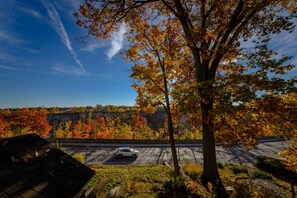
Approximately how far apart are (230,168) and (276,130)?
11.0m

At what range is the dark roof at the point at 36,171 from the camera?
161 inches

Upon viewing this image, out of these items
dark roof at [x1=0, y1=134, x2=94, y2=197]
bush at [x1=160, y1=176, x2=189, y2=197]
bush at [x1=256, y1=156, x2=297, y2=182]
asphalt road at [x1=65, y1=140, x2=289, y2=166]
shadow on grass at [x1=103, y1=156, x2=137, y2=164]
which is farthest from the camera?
asphalt road at [x1=65, y1=140, x2=289, y2=166]

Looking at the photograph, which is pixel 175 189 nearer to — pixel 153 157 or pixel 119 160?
pixel 119 160

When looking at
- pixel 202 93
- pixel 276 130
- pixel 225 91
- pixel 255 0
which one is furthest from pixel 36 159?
pixel 255 0

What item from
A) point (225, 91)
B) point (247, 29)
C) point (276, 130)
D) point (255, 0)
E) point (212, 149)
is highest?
point (255, 0)

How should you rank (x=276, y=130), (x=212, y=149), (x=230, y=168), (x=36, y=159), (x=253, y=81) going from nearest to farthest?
(x=36, y=159), (x=253, y=81), (x=276, y=130), (x=212, y=149), (x=230, y=168)

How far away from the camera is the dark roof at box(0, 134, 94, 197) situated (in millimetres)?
4090

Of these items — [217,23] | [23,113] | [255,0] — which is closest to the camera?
[255,0]

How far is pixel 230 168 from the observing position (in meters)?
16.4

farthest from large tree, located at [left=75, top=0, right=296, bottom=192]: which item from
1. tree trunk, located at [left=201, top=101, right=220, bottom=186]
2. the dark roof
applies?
the dark roof

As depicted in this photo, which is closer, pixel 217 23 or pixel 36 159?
pixel 36 159

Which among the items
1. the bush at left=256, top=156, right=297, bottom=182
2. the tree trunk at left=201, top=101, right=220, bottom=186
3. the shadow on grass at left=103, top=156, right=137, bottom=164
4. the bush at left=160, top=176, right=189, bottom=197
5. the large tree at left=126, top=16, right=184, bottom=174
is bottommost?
the shadow on grass at left=103, top=156, right=137, bottom=164

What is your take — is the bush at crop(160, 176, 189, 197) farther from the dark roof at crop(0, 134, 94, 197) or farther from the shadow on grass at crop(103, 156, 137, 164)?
the shadow on grass at crop(103, 156, 137, 164)

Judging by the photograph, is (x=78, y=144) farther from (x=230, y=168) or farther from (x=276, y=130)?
(x=276, y=130)
